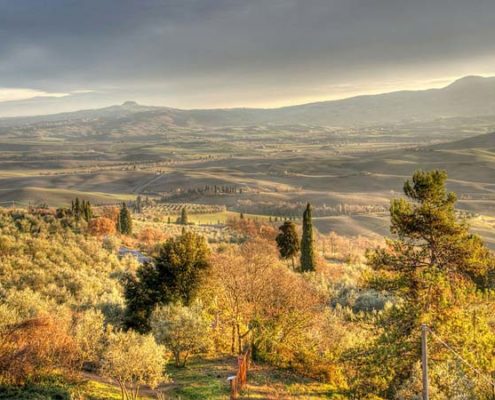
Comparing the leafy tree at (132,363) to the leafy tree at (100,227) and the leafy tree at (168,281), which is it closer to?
the leafy tree at (168,281)

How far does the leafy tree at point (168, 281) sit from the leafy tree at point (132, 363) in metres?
7.49

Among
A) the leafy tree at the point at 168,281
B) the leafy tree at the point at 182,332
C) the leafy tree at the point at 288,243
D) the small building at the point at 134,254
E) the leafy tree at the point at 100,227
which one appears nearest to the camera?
the leafy tree at the point at 182,332

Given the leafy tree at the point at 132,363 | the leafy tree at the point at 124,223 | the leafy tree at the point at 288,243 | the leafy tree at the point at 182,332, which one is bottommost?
the leafy tree at the point at 288,243

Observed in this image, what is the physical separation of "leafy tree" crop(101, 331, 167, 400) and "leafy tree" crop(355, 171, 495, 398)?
275 inches

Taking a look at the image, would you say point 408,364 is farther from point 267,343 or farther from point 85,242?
point 85,242

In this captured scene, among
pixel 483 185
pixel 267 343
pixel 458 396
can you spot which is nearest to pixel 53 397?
pixel 267 343

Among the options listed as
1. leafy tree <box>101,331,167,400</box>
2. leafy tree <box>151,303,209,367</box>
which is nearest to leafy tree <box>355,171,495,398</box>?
leafy tree <box>151,303,209,367</box>

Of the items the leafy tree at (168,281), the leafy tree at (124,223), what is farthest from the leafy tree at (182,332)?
the leafy tree at (124,223)

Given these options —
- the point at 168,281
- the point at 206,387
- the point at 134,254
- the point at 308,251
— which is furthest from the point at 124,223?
the point at 206,387

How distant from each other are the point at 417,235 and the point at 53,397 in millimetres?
13029

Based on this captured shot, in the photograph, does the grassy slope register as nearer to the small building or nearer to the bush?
the bush

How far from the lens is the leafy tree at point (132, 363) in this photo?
1430 centimetres

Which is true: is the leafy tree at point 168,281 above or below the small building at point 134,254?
above

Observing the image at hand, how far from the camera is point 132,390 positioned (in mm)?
15562
